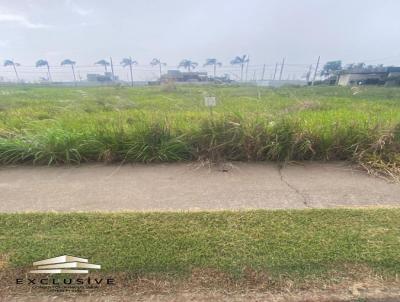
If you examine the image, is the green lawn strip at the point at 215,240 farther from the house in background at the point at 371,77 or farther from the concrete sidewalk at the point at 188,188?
the house in background at the point at 371,77

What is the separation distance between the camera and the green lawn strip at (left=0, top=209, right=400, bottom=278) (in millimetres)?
1868

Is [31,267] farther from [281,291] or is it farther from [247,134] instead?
[247,134]

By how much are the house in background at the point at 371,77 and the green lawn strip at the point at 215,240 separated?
41605 millimetres

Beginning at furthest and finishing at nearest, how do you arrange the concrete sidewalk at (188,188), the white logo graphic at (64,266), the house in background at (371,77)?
1. the house in background at (371,77)
2. the concrete sidewalk at (188,188)
3. the white logo graphic at (64,266)

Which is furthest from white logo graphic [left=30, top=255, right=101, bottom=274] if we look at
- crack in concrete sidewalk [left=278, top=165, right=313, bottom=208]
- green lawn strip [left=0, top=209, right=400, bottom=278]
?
crack in concrete sidewalk [left=278, top=165, right=313, bottom=208]

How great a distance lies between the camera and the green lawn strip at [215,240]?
73.5 inches

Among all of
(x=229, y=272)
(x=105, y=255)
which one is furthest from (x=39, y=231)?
(x=229, y=272)

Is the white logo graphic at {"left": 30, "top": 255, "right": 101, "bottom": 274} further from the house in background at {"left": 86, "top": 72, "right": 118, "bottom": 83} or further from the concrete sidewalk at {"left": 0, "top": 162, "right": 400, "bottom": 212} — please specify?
the house in background at {"left": 86, "top": 72, "right": 118, "bottom": 83}

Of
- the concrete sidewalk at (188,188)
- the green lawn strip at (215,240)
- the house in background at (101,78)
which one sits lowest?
the house in background at (101,78)

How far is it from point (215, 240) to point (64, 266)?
1.09 m

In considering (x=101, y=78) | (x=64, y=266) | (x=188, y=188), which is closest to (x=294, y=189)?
(x=188, y=188)

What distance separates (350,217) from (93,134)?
11.5 feet

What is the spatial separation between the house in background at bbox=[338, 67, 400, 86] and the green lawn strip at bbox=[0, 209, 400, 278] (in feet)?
136

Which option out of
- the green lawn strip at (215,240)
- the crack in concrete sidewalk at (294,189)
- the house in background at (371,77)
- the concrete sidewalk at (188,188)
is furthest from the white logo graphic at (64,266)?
the house in background at (371,77)
